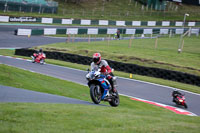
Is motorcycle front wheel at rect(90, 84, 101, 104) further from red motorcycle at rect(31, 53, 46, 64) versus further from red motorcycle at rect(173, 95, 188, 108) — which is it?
red motorcycle at rect(31, 53, 46, 64)

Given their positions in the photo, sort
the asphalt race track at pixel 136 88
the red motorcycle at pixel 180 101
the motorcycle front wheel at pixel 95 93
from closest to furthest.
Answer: the motorcycle front wheel at pixel 95 93, the red motorcycle at pixel 180 101, the asphalt race track at pixel 136 88

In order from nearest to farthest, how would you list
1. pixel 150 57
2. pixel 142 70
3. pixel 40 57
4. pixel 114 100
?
pixel 114 100 < pixel 142 70 < pixel 40 57 < pixel 150 57

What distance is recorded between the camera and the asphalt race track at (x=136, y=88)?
16656mm

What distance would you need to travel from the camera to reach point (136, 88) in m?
19.2

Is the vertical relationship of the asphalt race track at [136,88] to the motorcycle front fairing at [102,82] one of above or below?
below

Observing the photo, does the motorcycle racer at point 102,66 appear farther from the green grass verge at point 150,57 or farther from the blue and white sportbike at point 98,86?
the green grass verge at point 150,57

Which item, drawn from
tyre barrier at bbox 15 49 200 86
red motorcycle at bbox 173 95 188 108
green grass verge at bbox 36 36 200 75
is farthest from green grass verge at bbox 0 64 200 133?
green grass verge at bbox 36 36 200 75

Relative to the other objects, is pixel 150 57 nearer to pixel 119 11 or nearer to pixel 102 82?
pixel 102 82

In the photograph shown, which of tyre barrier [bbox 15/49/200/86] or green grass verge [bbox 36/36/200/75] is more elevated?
green grass verge [bbox 36/36/200/75]

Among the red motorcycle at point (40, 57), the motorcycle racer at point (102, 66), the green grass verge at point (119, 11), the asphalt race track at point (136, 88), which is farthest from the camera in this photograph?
the green grass verge at point (119, 11)

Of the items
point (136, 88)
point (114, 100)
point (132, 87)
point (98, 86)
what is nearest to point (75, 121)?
point (98, 86)

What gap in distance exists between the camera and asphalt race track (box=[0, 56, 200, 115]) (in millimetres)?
16656

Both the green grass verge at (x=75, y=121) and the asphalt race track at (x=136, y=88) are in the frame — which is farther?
the asphalt race track at (x=136, y=88)

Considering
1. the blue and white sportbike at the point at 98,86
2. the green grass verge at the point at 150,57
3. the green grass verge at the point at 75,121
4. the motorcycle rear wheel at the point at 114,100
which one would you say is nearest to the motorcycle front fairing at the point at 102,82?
the blue and white sportbike at the point at 98,86
